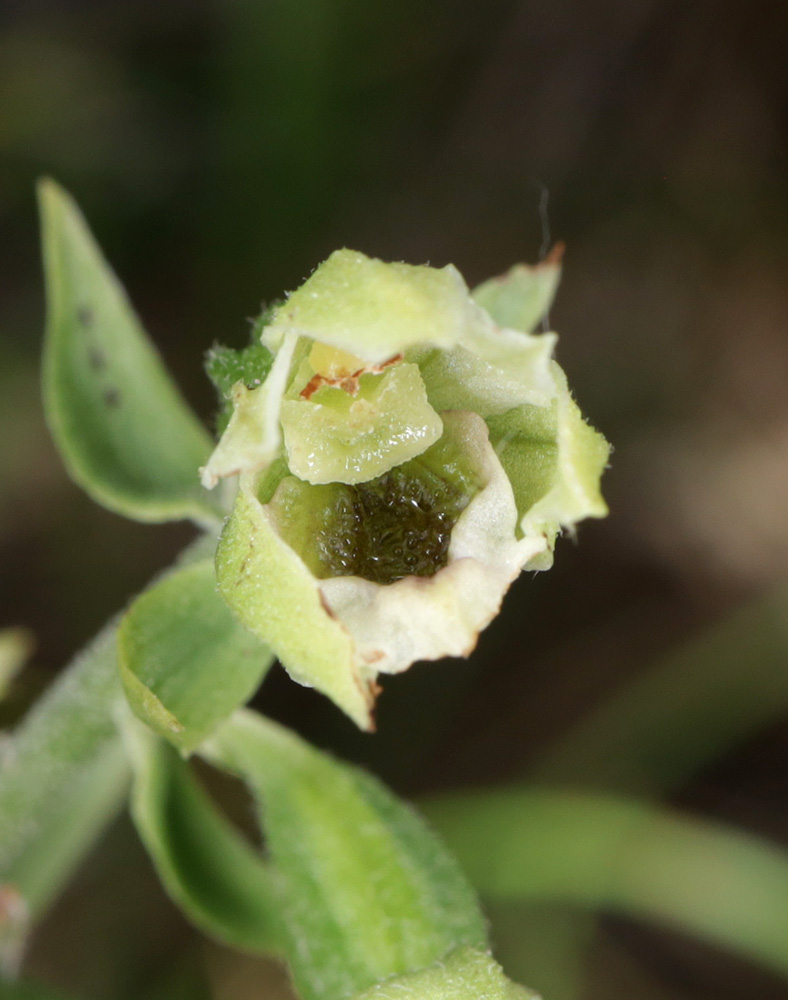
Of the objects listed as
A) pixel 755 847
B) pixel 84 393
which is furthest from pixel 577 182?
pixel 84 393

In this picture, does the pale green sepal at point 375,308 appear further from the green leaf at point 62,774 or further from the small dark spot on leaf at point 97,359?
the small dark spot on leaf at point 97,359

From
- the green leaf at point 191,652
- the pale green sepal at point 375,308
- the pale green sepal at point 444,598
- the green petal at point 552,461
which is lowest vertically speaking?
the green leaf at point 191,652

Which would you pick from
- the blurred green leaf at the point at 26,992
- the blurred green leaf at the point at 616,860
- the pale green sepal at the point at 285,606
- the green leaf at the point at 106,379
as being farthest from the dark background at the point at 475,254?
the pale green sepal at the point at 285,606

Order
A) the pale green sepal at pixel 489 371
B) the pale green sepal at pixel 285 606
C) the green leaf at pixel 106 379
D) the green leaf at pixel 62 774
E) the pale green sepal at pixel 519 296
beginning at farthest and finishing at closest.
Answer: the pale green sepal at pixel 519 296, the green leaf at pixel 106 379, the green leaf at pixel 62 774, the pale green sepal at pixel 489 371, the pale green sepal at pixel 285 606

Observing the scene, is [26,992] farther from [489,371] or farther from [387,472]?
[489,371]

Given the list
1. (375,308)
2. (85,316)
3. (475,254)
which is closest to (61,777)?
(85,316)

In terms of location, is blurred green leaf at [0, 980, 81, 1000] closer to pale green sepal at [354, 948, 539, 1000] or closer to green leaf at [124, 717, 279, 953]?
green leaf at [124, 717, 279, 953]

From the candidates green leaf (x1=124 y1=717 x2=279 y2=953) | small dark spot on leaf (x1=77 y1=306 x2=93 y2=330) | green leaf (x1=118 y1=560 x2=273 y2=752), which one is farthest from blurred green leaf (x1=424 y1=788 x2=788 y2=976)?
small dark spot on leaf (x1=77 y1=306 x2=93 y2=330)
